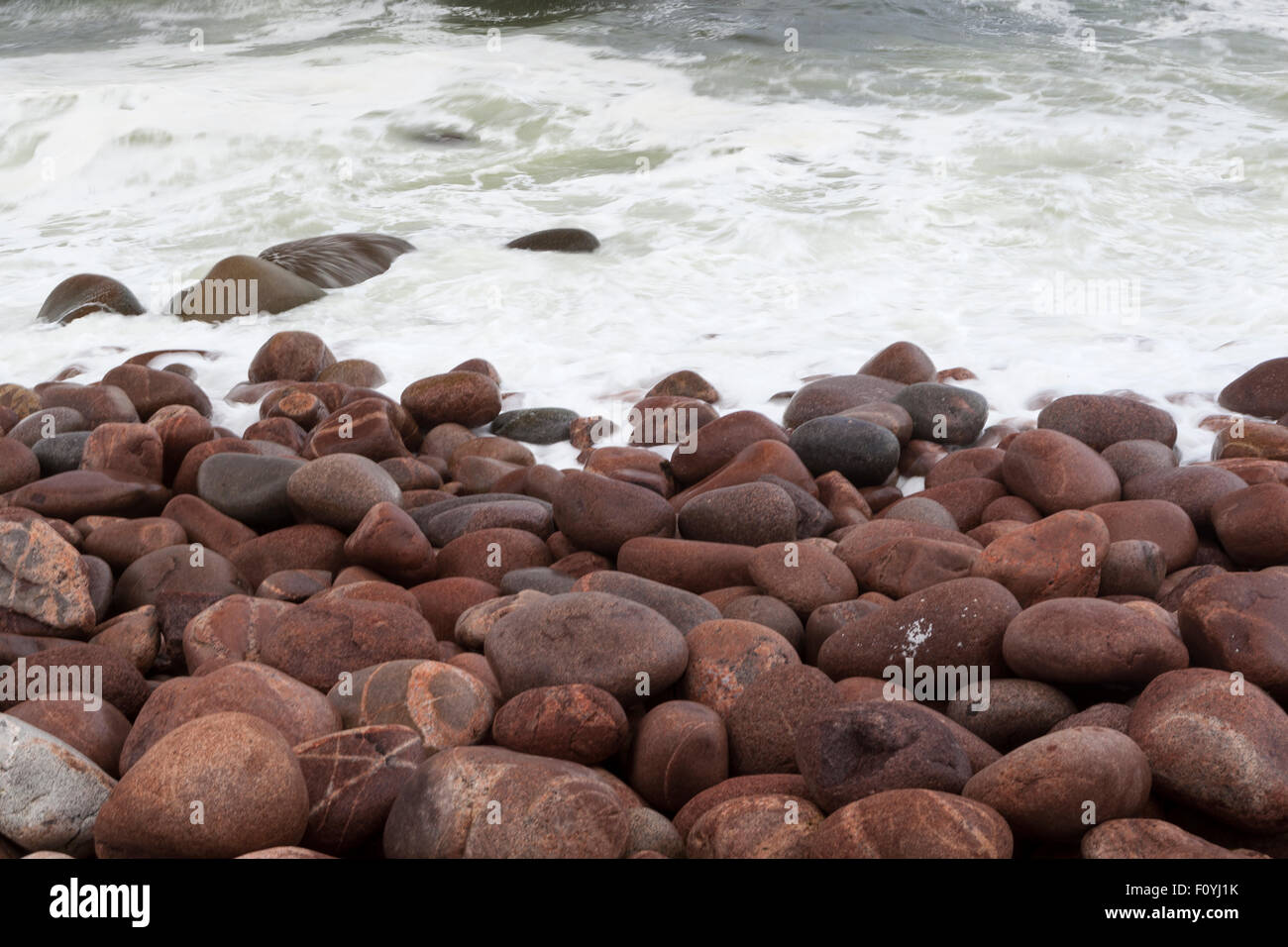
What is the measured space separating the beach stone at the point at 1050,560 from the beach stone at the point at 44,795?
2226mm

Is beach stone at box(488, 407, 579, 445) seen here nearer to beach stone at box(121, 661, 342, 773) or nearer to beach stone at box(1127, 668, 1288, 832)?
beach stone at box(121, 661, 342, 773)

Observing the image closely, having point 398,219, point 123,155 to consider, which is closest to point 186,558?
point 398,219

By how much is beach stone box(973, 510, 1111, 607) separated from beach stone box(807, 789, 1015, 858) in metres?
1.14

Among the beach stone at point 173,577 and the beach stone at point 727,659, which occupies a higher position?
the beach stone at point 727,659

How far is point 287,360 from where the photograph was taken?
5617 mm

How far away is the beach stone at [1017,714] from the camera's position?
101 inches

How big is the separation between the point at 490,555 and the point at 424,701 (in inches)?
46.1

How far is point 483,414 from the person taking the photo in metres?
5.12

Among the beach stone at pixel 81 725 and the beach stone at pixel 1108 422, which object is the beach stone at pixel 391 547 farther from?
the beach stone at pixel 1108 422

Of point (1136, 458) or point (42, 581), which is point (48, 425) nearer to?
point (42, 581)

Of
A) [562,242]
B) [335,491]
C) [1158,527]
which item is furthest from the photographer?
[562,242]

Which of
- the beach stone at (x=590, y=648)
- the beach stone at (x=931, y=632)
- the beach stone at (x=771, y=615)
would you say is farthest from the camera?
the beach stone at (x=771, y=615)

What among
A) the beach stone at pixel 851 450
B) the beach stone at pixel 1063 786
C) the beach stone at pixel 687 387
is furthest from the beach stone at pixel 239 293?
the beach stone at pixel 1063 786

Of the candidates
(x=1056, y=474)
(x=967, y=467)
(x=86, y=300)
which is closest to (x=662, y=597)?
(x=1056, y=474)
